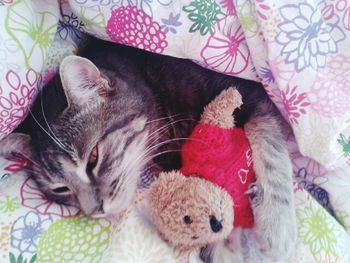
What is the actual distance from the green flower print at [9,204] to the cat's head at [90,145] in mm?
81

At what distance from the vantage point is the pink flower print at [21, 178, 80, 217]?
1.07m

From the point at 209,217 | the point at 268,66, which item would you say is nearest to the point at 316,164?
the point at 268,66

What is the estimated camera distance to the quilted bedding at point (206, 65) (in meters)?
0.97

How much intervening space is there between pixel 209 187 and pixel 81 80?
40 cm

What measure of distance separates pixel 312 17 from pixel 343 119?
Result: 0.24 m

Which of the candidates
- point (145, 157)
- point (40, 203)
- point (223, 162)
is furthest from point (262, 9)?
point (40, 203)

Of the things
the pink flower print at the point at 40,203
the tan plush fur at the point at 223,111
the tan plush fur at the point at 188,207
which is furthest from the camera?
the pink flower print at the point at 40,203

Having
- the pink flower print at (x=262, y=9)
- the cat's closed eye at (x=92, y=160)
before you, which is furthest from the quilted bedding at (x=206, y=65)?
the cat's closed eye at (x=92, y=160)

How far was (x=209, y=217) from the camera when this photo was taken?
2.71ft

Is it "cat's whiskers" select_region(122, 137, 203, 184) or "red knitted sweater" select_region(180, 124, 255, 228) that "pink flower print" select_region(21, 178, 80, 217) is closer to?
"cat's whiskers" select_region(122, 137, 203, 184)

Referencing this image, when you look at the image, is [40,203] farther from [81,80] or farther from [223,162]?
[223,162]

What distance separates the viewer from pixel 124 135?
1094 millimetres

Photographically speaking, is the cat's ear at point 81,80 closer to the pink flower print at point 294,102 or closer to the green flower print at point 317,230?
the pink flower print at point 294,102

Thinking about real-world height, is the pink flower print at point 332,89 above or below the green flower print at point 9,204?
above
